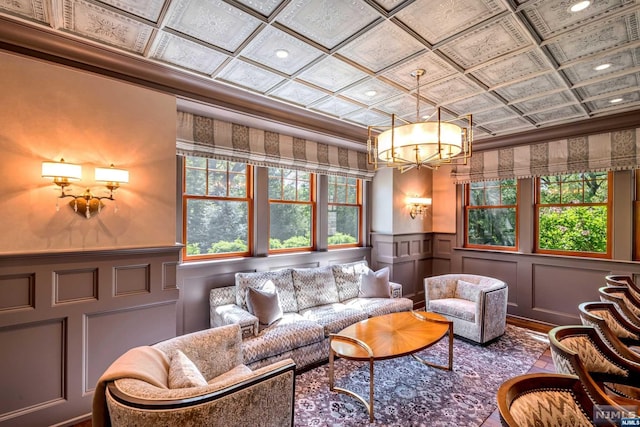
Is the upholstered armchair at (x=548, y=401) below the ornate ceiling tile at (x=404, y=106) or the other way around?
below

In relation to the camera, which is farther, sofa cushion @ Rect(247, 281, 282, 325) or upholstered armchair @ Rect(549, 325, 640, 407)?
sofa cushion @ Rect(247, 281, 282, 325)

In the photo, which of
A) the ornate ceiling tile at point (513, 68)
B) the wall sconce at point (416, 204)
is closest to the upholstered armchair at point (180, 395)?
the ornate ceiling tile at point (513, 68)

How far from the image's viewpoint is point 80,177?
87.0 inches

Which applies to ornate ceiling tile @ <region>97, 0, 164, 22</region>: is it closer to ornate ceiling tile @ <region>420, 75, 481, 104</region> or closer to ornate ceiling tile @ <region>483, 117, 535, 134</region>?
ornate ceiling tile @ <region>420, 75, 481, 104</region>

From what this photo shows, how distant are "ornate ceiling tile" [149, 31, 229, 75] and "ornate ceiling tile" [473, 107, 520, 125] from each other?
3.19m

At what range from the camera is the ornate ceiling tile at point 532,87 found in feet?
9.31

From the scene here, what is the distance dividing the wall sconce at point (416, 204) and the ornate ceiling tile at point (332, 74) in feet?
9.39

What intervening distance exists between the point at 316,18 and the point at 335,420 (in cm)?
297

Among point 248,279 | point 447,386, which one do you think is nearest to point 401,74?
point 248,279

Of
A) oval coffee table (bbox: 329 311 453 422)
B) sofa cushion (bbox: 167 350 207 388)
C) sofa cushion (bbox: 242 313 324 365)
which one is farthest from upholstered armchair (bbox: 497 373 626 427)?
sofa cushion (bbox: 242 313 324 365)

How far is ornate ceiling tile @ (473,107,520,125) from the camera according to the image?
3.67 meters

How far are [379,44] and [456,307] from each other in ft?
10.9

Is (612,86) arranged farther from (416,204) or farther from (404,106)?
(416,204)

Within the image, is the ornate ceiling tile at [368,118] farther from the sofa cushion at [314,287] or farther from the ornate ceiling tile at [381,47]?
the sofa cushion at [314,287]
